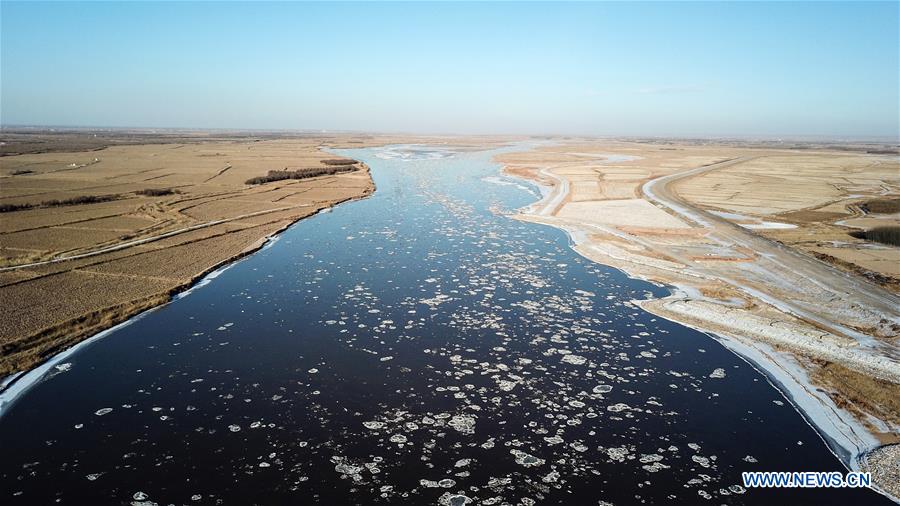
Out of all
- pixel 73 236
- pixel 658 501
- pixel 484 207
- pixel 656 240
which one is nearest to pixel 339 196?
pixel 484 207

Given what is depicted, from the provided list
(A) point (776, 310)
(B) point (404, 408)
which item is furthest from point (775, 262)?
(B) point (404, 408)

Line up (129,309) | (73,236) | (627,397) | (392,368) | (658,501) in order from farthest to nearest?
(73,236) → (129,309) → (392,368) → (627,397) → (658,501)

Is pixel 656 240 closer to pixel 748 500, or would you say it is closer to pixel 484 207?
pixel 484 207

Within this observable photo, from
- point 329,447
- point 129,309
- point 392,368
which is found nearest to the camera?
point 329,447

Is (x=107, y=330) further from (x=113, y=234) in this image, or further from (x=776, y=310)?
(x=776, y=310)

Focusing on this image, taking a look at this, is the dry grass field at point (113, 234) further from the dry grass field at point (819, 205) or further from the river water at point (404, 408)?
the dry grass field at point (819, 205)

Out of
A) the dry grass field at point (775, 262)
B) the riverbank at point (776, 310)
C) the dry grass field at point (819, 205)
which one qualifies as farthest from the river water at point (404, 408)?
the dry grass field at point (819, 205)
